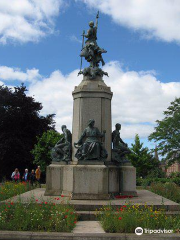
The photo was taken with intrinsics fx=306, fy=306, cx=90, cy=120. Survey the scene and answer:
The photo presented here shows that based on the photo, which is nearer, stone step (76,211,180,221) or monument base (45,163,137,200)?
stone step (76,211,180,221)

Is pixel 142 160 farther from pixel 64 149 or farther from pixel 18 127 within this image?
pixel 64 149

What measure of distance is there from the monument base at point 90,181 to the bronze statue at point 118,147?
0.42 m

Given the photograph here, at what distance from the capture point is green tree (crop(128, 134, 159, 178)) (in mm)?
42031

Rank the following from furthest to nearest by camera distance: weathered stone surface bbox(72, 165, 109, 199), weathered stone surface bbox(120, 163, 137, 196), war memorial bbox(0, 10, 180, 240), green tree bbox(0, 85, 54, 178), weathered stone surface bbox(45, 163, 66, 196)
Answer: green tree bbox(0, 85, 54, 178)
weathered stone surface bbox(45, 163, 66, 196)
weathered stone surface bbox(120, 163, 137, 196)
weathered stone surface bbox(72, 165, 109, 199)
war memorial bbox(0, 10, 180, 240)

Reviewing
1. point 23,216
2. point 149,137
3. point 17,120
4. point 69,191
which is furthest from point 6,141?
point 23,216

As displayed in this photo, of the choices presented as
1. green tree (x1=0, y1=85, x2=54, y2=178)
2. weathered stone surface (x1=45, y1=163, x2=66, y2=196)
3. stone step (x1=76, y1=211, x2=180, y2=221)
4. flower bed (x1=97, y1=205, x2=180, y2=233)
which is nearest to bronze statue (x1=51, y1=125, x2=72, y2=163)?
weathered stone surface (x1=45, y1=163, x2=66, y2=196)

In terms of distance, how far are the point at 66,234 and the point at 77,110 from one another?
733 cm

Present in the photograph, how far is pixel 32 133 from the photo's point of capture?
1457 inches

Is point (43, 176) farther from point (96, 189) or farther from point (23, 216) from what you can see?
point (23, 216)

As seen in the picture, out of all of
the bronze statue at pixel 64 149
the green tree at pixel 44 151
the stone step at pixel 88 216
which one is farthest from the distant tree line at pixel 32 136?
the stone step at pixel 88 216

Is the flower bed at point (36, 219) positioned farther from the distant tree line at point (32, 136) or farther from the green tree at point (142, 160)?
the green tree at point (142, 160)

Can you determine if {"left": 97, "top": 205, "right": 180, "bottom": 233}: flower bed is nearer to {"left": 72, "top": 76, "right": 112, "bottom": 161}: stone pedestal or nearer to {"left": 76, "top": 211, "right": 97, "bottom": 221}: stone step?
{"left": 76, "top": 211, "right": 97, "bottom": 221}: stone step

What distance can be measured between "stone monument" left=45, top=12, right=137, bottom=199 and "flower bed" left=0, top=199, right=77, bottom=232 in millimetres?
3335

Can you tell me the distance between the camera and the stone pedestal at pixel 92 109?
12.9 m
